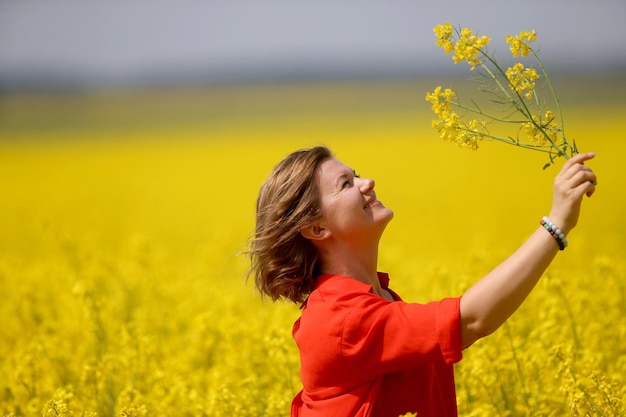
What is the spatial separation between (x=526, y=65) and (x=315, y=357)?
3.44 ft

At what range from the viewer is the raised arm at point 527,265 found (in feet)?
7.15

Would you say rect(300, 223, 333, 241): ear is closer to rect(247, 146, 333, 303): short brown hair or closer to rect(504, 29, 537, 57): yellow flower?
rect(247, 146, 333, 303): short brown hair

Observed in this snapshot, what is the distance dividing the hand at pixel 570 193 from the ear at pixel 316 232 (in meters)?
0.68

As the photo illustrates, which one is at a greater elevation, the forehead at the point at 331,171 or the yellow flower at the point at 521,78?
the yellow flower at the point at 521,78

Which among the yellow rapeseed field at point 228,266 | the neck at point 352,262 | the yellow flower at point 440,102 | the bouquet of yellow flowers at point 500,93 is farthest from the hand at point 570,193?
the yellow rapeseed field at point 228,266

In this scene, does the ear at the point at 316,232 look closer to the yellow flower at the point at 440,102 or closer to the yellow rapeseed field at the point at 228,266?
the yellow rapeseed field at the point at 228,266

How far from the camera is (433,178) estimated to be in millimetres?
19016

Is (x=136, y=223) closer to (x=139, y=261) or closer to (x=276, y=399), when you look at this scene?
(x=139, y=261)

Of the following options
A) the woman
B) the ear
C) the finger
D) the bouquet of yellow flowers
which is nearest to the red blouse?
the woman

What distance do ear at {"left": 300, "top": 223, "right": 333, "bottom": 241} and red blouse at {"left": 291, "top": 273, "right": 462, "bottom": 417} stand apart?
0.12 meters

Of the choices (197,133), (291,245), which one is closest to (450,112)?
(291,245)

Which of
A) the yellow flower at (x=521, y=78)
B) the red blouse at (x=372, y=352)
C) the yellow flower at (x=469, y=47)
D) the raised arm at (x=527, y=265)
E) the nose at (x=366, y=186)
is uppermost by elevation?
the yellow flower at (x=469, y=47)

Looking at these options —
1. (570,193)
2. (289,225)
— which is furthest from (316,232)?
(570,193)

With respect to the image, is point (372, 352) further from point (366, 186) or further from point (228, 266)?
point (228, 266)
